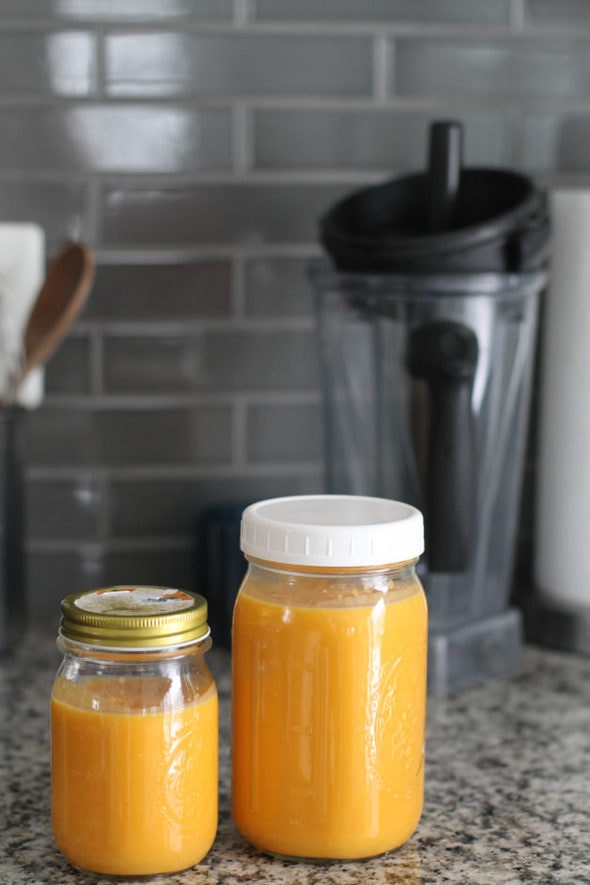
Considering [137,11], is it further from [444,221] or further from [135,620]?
[135,620]

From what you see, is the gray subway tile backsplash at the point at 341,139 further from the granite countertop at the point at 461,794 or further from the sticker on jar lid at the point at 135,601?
the sticker on jar lid at the point at 135,601

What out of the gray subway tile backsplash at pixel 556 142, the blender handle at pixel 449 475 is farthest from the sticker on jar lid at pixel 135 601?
the gray subway tile backsplash at pixel 556 142

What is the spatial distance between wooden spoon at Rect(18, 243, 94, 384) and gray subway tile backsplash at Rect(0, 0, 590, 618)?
10 cm

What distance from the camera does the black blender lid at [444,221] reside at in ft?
2.87

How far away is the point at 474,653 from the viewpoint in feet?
3.18

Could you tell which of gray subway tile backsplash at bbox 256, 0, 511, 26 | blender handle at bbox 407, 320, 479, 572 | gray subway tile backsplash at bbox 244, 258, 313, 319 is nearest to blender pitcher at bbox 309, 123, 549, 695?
blender handle at bbox 407, 320, 479, 572

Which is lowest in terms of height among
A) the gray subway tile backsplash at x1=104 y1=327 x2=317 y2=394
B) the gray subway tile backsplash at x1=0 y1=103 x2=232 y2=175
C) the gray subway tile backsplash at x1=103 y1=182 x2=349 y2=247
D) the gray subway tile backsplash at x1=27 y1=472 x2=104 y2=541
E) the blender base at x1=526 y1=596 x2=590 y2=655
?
the blender base at x1=526 y1=596 x2=590 y2=655

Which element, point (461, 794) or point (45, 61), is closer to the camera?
point (461, 794)

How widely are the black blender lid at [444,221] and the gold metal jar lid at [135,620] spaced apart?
395 millimetres

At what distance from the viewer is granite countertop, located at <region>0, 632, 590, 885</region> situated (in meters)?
0.63

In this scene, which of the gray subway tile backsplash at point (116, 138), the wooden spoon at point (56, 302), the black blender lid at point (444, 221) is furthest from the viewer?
the gray subway tile backsplash at point (116, 138)

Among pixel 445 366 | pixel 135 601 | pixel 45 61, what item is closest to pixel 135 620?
pixel 135 601

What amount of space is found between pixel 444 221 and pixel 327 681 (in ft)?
→ 1.59

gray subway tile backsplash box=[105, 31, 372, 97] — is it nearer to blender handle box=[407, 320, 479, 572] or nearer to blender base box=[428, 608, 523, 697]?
blender handle box=[407, 320, 479, 572]
